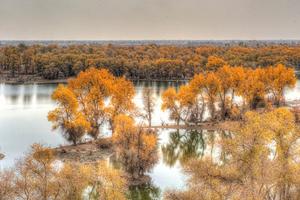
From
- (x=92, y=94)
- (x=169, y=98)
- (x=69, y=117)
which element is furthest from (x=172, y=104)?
(x=69, y=117)

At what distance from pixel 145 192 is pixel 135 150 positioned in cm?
337

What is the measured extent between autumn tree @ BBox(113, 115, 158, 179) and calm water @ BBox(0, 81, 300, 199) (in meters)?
1.60

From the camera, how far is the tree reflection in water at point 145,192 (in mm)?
31683

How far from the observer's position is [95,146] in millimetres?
44688

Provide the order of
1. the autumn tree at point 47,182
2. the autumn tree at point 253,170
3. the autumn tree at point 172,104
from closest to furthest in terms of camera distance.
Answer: the autumn tree at point 253,170
the autumn tree at point 47,182
the autumn tree at point 172,104

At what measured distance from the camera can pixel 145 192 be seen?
32625 millimetres

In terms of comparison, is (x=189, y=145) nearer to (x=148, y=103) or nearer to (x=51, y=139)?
(x=148, y=103)

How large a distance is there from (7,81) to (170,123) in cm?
6067

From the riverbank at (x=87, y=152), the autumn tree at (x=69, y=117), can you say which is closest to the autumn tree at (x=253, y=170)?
the riverbank at (x=87, y=152)

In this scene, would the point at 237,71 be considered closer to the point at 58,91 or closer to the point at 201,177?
the point at 58,91

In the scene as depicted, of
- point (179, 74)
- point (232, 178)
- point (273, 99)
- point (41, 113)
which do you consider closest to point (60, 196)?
point (232, 178)

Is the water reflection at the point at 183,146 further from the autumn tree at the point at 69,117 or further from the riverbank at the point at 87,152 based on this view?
the autumn tree at the point at 69,117

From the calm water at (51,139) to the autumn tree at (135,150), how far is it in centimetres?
160

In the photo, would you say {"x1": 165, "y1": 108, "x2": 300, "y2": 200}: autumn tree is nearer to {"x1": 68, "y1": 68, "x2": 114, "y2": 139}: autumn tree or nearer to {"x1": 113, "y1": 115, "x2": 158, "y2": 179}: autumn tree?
{"x1": 113, "y1": 115, "x2": 158, "y2": 179}: autumn tree
